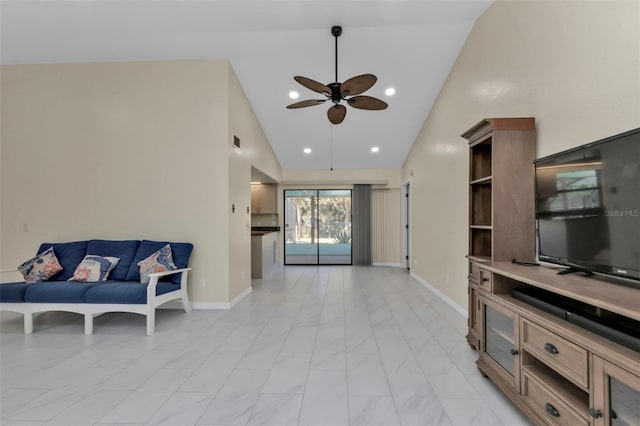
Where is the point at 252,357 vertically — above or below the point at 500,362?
below

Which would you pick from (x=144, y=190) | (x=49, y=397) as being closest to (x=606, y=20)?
(x=49, y=397)

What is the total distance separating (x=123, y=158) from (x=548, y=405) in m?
5.14

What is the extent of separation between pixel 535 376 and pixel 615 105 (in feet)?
5.50

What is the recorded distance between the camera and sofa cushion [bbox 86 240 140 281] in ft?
12.6

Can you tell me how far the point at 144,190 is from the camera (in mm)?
4266

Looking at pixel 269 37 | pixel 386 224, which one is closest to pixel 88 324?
pixel 269 37

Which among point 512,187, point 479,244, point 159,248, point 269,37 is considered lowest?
point 159,248

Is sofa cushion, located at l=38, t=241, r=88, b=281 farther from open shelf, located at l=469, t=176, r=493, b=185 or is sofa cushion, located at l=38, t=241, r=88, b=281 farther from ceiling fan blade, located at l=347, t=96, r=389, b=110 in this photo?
open shelf, located at l=469, t=176, r=493, b=185

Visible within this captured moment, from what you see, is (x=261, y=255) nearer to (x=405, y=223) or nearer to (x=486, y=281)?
(x=405, y=223)

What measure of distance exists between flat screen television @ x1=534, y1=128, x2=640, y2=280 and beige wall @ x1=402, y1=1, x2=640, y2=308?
34 centimetres

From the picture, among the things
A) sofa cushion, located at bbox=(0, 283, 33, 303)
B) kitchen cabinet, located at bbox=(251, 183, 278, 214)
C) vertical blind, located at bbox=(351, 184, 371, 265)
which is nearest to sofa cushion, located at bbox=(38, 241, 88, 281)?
sofa cushion, located at bbox=(0, 283, 33, 303)

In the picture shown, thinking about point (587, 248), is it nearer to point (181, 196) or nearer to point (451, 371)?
point (451, 371)

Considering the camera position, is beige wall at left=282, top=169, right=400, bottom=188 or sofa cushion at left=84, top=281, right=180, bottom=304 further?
beige wall at left=282, top=169, right=400, bottom=188

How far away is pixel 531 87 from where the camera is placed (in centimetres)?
263
